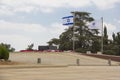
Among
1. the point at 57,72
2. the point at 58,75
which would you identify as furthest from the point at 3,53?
the point at 58,75

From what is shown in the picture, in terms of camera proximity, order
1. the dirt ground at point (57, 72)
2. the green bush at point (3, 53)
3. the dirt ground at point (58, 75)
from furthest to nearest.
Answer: the green bush at point (3, 53) < the dirt ground at point (57, 72) < the dirt ground at point (58, 75)

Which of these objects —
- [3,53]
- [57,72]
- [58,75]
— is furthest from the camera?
[3,53]

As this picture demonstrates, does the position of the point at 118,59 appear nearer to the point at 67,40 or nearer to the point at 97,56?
the point at 97,56

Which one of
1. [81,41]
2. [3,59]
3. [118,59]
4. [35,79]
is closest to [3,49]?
[3,59]

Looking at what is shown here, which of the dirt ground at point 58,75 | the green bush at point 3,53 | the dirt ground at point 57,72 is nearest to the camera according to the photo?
the dirt ground at point 58,75

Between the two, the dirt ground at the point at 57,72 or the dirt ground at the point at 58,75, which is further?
the dirt ground at the point at 57,72

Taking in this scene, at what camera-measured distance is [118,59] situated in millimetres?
52469

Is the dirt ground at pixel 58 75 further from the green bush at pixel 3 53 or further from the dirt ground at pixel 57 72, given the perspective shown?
the green bush at pixel 3 53

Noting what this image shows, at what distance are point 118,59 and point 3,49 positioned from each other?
16808 millimetres

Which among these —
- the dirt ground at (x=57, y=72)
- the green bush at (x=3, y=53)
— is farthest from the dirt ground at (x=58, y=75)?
the green bush at (x=3, y=53)

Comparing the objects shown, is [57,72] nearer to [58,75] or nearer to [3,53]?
[58,75]

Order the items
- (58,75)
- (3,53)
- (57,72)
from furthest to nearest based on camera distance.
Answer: (3,53), (57,72), (58,75)

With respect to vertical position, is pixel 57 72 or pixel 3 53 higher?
pixel 3 53

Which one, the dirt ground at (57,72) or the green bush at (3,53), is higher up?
the green bush at (3,53)
